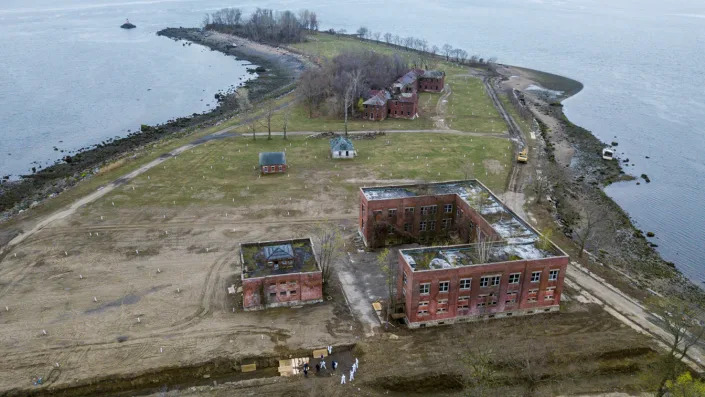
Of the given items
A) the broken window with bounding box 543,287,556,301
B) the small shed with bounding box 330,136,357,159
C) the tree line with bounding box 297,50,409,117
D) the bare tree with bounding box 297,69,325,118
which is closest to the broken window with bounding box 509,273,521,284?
the broken window with bounding box 543,287,556,301

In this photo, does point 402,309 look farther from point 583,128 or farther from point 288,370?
point 583,128

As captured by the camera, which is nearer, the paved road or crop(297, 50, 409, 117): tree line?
the paved road

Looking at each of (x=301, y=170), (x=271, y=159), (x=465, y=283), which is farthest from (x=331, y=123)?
(x=465, y=283)

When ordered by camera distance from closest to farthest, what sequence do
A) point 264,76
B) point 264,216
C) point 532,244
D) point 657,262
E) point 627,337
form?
point 627,337, point 532,244, point 657,262, point 264,216, point 264,76

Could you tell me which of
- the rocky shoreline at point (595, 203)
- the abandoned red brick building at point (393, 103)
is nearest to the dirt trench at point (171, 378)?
the rocky shoreline at point (595, 203)

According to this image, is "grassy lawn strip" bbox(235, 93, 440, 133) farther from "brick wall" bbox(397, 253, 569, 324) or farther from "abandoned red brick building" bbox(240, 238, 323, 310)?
"brick wall" bbox(397, 253, 569, 324)

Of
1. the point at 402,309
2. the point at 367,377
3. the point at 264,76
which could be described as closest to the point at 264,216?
the point at 402,309
